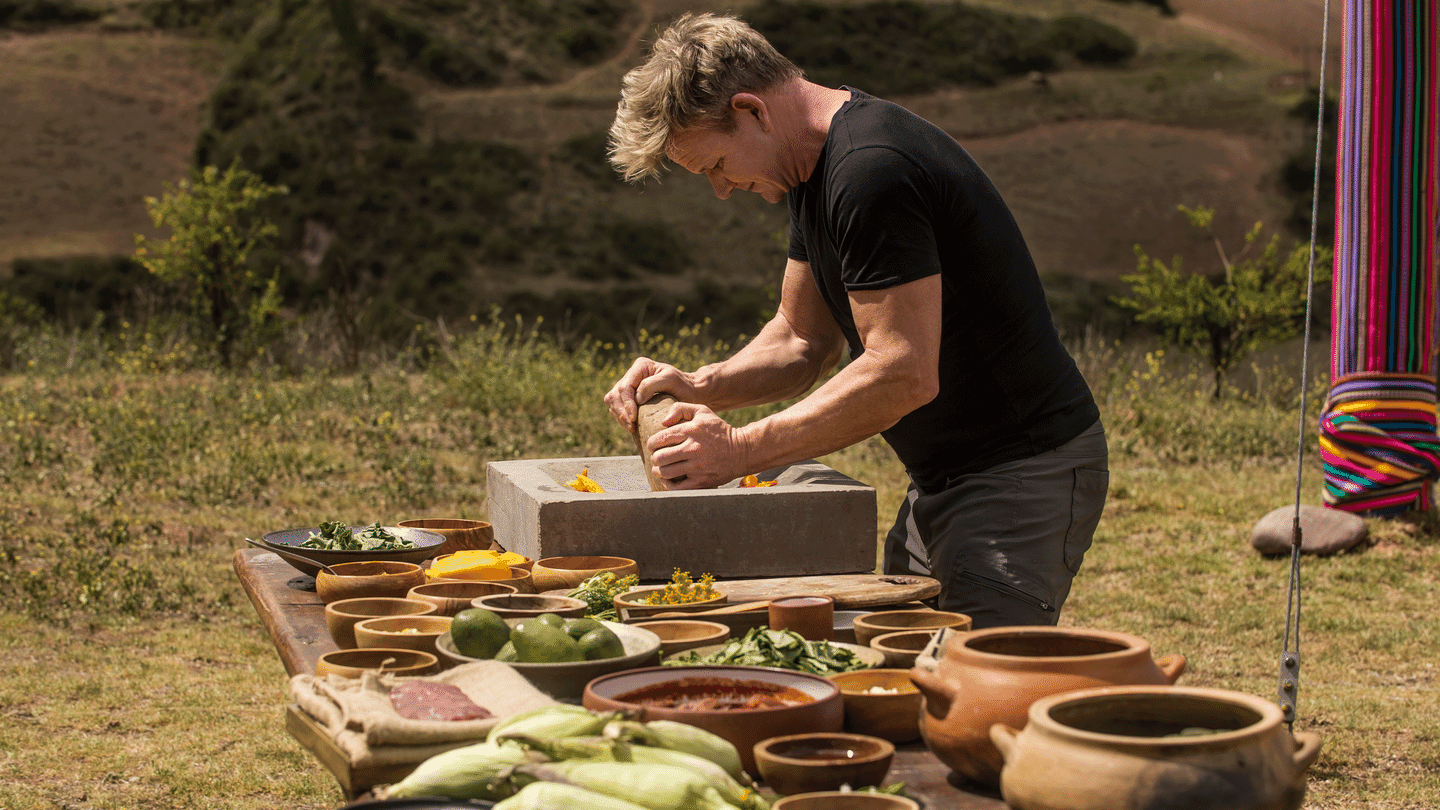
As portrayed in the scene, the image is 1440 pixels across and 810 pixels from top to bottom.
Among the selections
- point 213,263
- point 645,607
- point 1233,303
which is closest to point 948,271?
point 645,607

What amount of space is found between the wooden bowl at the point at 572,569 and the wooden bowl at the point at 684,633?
315 millimetres

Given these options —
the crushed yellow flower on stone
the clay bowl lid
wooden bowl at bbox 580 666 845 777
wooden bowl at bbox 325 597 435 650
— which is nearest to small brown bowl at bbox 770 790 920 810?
wooden bowl at bbox 580 666 845 777

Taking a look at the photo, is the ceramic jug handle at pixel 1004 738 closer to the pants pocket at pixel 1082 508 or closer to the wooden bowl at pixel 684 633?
the wooden bowl at pixel 684 633

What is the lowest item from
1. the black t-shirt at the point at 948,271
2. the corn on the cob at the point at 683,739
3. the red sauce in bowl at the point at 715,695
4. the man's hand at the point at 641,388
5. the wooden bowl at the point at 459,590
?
the wooden bowl at the point at 459,590

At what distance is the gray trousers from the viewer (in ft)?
7.79

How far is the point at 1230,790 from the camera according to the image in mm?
1101

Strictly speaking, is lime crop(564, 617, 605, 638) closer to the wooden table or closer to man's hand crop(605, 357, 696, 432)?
the wooden table

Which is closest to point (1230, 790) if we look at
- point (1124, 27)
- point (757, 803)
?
point (757, 803)

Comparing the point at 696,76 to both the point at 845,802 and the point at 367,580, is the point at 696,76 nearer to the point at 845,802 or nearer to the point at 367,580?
the point at 367,580

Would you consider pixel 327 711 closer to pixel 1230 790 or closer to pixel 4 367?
pixel 1230 790

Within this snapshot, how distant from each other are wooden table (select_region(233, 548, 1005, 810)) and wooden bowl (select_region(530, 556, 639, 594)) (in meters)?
0.37

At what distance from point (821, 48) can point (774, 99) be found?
3092 centimetres

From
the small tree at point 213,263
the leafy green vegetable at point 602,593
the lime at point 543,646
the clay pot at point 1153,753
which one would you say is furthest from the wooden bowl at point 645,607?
the small tree at point 213,263

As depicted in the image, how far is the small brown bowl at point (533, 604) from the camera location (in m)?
1.94
